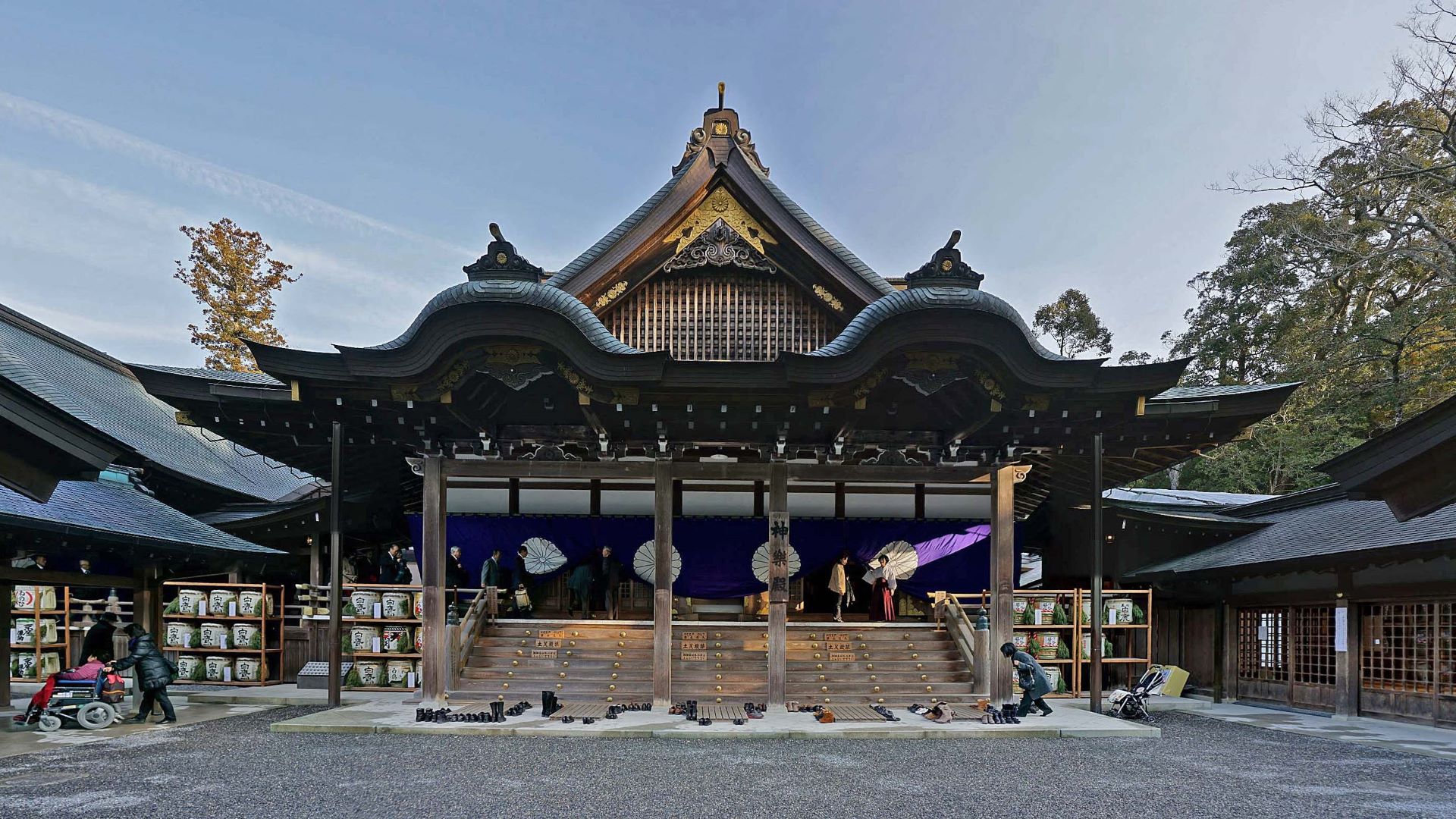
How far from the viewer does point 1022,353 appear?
883 centimetres

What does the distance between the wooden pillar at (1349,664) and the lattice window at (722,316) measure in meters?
7.92

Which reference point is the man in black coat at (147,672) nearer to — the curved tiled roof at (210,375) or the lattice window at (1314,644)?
the curved tiled roof at (210,375)

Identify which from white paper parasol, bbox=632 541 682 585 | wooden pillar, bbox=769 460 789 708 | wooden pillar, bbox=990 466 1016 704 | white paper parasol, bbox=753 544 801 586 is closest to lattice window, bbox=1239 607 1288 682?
wooden pillar, bbox=990 466 1016 704

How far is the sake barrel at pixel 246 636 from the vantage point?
13.6 m

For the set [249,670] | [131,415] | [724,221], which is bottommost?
[249,670]

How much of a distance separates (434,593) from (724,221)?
6730 mm

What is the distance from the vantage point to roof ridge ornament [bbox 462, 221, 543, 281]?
9000 mm

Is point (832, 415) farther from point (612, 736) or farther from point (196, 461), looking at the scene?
point (196, 461)

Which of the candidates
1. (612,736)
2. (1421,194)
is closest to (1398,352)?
(1421,194)

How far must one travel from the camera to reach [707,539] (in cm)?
1430

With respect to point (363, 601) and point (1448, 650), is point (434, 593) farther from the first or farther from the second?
point (1448, 650)

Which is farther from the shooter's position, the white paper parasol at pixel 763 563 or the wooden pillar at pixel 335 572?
the white paper parasol at pixel 763 563

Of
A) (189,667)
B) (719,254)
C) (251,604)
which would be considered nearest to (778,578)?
(719,254)


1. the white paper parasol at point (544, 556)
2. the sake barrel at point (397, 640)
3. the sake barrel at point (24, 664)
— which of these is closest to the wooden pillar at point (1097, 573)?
the white paper parasol at point (544, 556)
